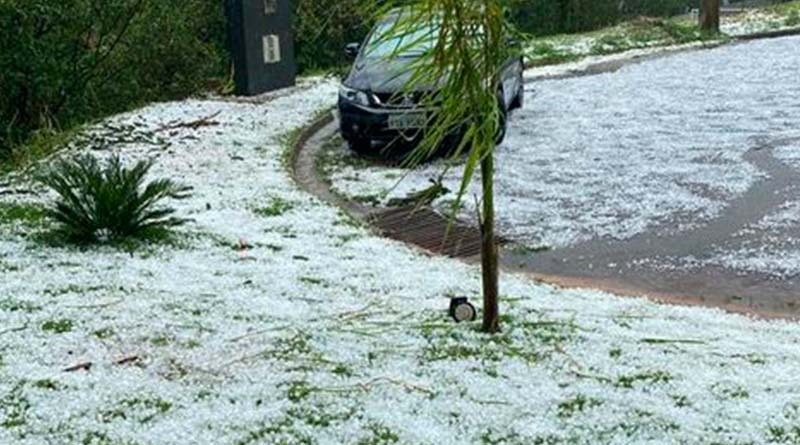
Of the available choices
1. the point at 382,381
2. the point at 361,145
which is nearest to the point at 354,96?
the point at 361,145

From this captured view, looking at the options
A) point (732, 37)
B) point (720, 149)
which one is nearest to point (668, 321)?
point (720, 149)

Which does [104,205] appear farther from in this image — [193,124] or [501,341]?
[193,124]

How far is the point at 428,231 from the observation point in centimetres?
799

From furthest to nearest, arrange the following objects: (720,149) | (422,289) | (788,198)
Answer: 1. (720,149)
2. (788,198)
3. (422,289)

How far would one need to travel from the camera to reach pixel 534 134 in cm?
1177

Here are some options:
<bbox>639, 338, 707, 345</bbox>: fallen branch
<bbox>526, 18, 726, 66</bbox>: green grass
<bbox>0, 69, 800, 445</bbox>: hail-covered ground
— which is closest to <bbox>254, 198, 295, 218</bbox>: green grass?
<bbox>0, 69, 800, 445</bbox>: hail-covered ground

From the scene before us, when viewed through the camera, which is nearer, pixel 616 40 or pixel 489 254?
pixel 489 254

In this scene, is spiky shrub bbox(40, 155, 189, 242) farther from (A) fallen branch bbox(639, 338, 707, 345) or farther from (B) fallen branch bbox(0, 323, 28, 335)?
(A) fallen branch bbox(639, 338, 707, 345)

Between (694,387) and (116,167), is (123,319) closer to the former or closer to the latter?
(116,167)

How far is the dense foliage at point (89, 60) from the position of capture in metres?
11.9

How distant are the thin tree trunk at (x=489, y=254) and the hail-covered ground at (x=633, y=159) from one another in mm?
2656

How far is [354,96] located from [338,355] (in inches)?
254

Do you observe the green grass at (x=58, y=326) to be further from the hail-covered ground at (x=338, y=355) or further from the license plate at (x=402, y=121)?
the license plate at (x=402, y=121)

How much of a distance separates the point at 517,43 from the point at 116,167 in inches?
133
